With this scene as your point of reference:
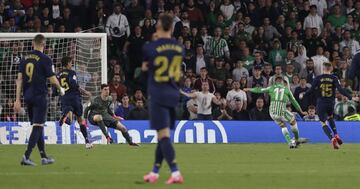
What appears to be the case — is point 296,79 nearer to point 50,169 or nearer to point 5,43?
point 5,43

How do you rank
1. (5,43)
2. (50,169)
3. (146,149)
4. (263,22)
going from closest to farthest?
1. (50,169)
2. (146,149)
3. (5,43)
4. (263,22)

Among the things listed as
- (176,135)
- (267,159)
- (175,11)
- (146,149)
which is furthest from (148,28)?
(267,159)

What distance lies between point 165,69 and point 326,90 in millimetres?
12174

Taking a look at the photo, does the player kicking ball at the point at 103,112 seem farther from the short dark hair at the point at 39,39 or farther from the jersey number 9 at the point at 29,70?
the short dark hair at the point at 39,39

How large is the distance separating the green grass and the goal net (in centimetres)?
632

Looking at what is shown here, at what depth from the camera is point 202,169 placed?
16266 mm

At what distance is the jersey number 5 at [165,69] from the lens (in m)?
13.1

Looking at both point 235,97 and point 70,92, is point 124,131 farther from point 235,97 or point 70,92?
point 235,97

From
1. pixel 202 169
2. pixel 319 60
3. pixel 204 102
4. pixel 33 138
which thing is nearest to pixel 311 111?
pixel 319 60

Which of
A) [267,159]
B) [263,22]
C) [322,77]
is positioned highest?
[263,22]

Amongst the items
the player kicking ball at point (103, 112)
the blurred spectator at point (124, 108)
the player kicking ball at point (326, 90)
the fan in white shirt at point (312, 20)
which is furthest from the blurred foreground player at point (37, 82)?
the fan in white shirt at point (312, 20)

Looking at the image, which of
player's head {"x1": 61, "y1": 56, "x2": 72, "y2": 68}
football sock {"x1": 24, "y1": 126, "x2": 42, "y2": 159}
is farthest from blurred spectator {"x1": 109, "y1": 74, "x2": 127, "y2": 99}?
football sock {"x1": 24, "y1": 126, "x2": 42, "y2": 159}

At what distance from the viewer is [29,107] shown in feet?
57.3

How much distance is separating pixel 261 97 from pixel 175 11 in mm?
4009
